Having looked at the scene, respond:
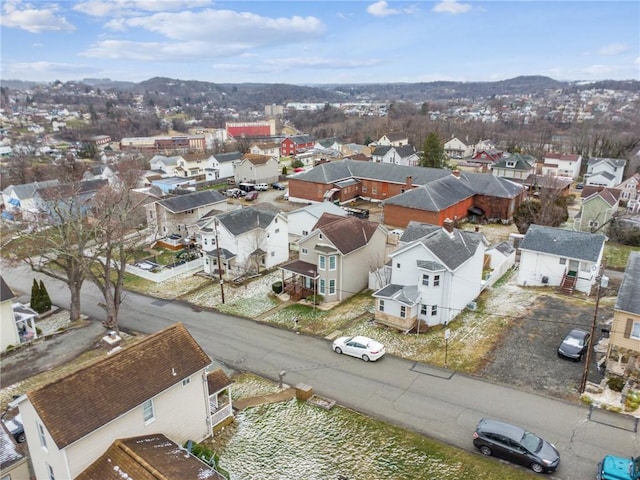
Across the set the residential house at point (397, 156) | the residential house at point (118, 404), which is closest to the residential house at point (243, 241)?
the residential house at point (118, 404)

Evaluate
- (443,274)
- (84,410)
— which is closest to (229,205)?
(443,274)

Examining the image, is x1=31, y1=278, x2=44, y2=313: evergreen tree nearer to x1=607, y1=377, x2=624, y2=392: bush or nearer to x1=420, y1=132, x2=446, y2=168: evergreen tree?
x1=607, y1=377, x2=624, y2=392: bush

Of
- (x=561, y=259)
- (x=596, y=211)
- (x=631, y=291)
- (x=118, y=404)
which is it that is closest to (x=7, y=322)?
(x=118, y=404)

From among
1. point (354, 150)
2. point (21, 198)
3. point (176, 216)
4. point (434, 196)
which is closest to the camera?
point (176, 216)

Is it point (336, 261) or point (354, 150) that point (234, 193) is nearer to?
point (336, 261)

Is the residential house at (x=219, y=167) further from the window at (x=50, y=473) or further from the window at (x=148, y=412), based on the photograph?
the window at (x=50, y=473)
